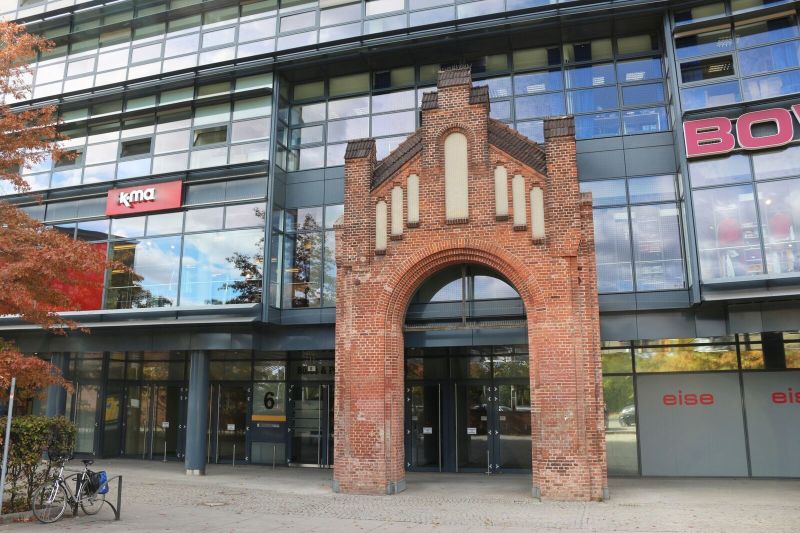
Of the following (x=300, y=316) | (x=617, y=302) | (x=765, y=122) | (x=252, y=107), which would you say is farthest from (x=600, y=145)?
(x=252, y=107)

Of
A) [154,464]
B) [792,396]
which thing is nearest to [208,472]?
[154,464]

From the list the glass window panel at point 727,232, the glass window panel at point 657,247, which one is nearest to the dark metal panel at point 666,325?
the glass window panel at point 657,247

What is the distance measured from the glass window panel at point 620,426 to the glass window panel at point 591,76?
7.63 metres

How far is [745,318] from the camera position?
13883 millimetres

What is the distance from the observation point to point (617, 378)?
53.0 feet

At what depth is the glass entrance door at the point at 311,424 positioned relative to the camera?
18.4 meters

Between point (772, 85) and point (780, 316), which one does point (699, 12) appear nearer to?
point (772, 85)

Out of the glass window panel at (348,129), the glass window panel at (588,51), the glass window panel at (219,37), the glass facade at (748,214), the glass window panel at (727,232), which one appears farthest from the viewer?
the glass window panel at (219,37)

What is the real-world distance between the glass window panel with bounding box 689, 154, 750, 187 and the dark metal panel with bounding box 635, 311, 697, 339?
3.06 m

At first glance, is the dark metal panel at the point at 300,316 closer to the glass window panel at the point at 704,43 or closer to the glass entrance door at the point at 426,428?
the glass entrance door at the point at 426,428

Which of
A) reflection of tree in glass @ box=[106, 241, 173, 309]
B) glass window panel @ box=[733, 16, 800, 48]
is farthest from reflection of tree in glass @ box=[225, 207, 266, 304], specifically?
glass window panel @ box=[733, 16, 800, 48]

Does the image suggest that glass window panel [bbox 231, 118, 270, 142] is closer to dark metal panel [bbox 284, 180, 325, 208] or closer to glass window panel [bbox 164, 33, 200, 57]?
dark metal panel [bbox 284, 180, 325, 208]

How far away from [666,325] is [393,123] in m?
8.88

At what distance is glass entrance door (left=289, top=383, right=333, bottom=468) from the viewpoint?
1841 centimetres
